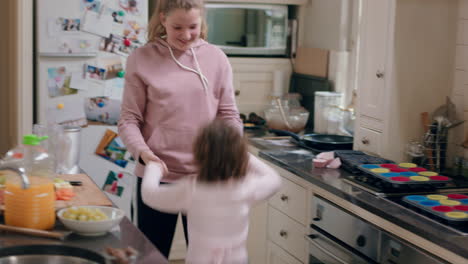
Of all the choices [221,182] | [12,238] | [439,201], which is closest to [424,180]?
[439,201]

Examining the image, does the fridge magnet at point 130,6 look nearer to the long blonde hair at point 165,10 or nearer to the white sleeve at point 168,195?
the long blonde hair at point 165,10

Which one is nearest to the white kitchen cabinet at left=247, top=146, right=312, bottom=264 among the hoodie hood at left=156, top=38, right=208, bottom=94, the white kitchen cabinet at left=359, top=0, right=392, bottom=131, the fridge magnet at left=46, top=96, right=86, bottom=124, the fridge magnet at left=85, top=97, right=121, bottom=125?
the white kitchen cabinet at left=359, top=0, right=392, bottom=131

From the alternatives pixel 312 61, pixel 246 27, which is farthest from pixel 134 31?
pixel 312 61

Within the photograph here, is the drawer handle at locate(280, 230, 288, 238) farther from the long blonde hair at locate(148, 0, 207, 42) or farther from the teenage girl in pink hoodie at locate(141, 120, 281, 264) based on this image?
the teenage girl in pink hoodie at locate(141, 120, 281, 264)

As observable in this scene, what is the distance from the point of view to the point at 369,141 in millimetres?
3068

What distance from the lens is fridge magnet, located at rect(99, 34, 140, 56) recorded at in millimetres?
3832

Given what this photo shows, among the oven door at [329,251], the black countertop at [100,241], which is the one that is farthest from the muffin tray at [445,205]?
the black countertop at [100,241]

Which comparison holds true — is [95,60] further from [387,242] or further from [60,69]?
[387,242]

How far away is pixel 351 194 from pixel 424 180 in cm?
27

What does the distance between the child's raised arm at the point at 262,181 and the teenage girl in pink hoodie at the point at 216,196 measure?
38mm

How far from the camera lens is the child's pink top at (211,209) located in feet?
5.85

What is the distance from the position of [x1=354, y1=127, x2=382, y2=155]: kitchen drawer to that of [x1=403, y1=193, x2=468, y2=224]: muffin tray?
0.63m

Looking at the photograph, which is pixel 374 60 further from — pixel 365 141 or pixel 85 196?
pixel 85 196

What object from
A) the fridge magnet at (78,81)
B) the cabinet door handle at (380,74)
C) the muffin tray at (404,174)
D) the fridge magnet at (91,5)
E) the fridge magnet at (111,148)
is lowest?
the fridge magnet at (111,148)
